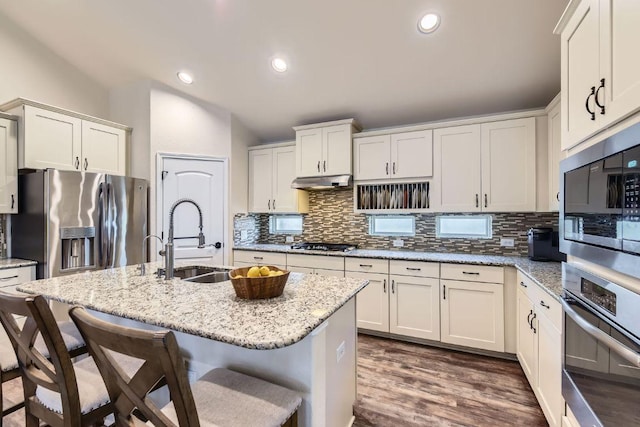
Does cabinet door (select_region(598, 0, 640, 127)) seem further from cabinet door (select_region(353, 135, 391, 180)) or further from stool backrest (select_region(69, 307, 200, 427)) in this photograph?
cabinet door (select_region(353, 135, 391, 180))

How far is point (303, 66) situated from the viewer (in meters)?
3.00

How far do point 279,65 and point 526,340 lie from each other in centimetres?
325

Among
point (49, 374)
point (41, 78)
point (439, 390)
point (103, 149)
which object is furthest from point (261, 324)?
point (41, 78)

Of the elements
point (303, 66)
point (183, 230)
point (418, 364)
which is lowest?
point (418, 364)

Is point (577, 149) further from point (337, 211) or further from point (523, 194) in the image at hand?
point (337, 211)

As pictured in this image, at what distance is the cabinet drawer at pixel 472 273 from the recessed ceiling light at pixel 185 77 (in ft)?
11.2

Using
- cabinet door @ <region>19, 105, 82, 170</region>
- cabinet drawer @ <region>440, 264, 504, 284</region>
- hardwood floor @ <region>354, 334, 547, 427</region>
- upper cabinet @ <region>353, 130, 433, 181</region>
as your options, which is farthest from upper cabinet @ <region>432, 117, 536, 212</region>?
cabinet door @ <region>19, 105, 82, 170</region>

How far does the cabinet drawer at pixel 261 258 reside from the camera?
3.68m

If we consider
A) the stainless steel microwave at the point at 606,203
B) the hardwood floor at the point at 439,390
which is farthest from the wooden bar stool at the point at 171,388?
the stainless steel microwave at the point at 606,203

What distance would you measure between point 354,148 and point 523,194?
5.85 feet

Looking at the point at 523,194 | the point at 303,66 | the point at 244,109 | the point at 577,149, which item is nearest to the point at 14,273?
the point at 244,109

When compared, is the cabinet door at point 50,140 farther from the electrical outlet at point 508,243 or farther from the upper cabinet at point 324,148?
the electrical outlet at point 508,243

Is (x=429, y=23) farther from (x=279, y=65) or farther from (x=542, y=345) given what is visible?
(x=542, y=345)

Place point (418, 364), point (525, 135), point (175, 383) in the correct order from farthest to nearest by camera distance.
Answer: point (525, 135) < point (418, 364) < point (175, 383)
